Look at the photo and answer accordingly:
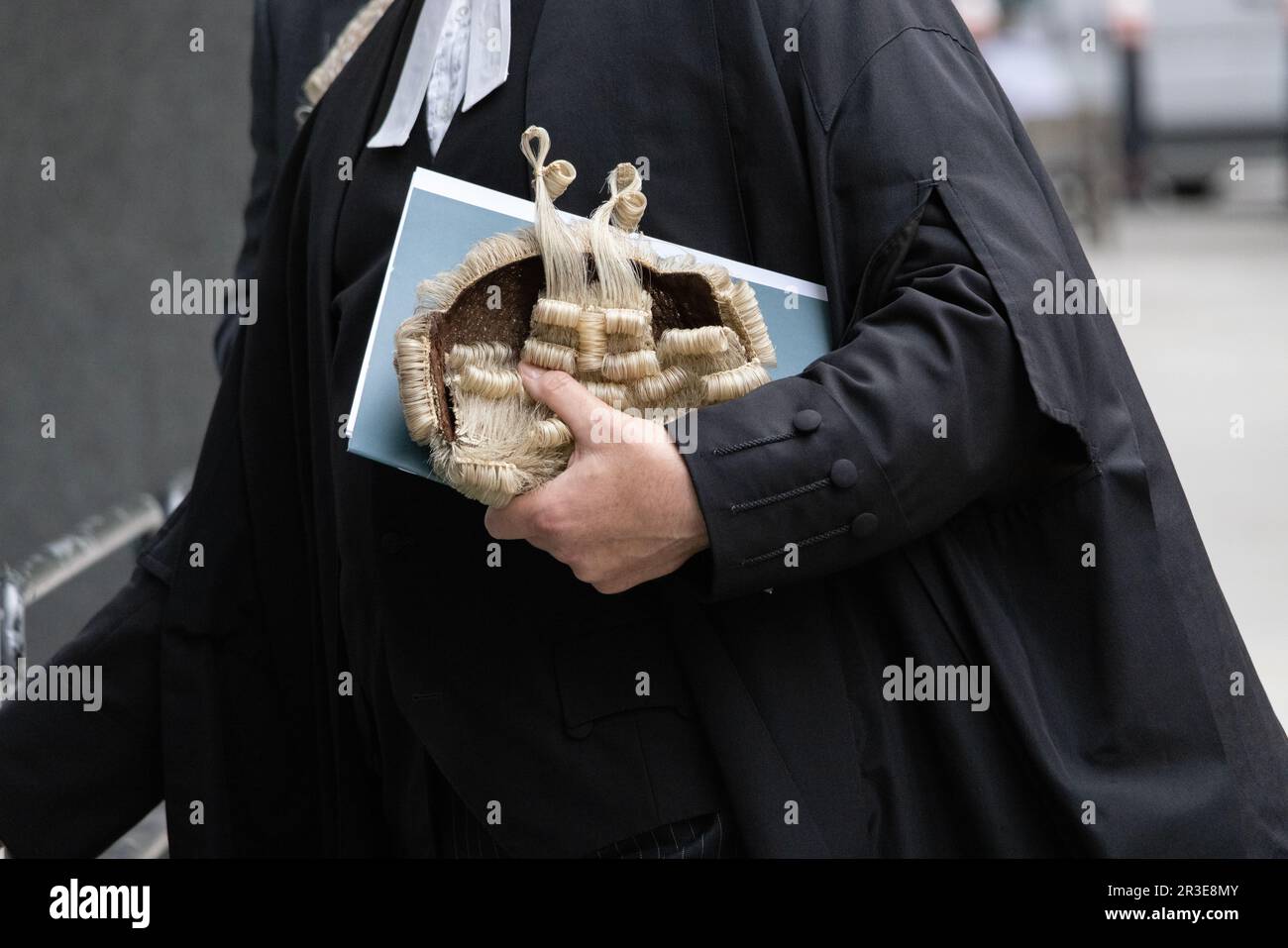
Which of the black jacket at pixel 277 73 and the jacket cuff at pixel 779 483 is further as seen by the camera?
the black jacket at pixel 277 73

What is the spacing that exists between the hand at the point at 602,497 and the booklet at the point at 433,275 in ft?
0.45

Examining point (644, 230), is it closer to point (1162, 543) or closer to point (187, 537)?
point (1162, 543)

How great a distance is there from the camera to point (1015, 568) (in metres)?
1.68

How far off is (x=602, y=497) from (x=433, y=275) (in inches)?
12.4

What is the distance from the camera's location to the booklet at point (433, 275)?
1.50m

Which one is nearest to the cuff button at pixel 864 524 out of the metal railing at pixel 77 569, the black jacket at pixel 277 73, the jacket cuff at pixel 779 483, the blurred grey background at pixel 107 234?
the jacket cuff at pixel 779 483

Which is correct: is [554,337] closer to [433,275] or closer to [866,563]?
[433,275]

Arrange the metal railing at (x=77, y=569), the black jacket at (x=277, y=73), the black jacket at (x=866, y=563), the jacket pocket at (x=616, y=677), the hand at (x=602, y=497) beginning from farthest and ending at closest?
1. the black jacket at (x=277, y=73)
2. the metal railing at (x=77, y=569)
3. the jacket pocket at (x=616, y=677)
4. the black jacket at (x=866, y=563)
5. the hand at (x=602, y=497)

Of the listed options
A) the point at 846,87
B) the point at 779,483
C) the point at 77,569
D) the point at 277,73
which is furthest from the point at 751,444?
the point at 277,73

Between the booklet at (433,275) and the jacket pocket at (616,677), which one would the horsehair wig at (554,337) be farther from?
the jacket pocket at (616,677)

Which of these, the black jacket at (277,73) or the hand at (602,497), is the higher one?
the black jacket at (277,73)

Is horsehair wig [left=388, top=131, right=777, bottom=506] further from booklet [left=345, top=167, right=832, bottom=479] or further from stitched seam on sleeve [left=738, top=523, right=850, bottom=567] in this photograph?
stitched seam on sleeve [left=738, top=523, right=850, bottom=567]
